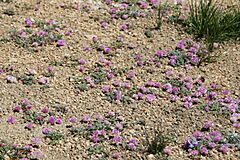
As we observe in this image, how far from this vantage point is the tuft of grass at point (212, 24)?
8.60 meters

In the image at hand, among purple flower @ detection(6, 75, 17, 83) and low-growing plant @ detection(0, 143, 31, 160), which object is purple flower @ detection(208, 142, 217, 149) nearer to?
low-growing plant @ detection(0, 143, 31, 160)

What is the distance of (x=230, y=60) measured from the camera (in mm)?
8422

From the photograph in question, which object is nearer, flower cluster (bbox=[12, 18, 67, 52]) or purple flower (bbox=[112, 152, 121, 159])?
purple flower (bbox=[112, 152, 121, 159])

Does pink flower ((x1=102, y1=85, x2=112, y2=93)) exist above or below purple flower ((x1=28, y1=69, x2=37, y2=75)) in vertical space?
below

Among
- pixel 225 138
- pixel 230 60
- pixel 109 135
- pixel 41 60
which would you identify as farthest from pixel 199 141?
pixel 41 60

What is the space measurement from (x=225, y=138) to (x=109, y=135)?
1.52m

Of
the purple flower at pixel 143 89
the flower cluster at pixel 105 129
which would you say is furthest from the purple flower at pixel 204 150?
the purple flower at pixel 143 89

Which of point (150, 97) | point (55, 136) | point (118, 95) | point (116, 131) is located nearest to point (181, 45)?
point (150, 97)

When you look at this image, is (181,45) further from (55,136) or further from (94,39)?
(55,136)

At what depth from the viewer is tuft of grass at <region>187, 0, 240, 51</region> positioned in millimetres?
8602

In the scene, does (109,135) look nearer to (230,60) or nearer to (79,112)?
(79,112)

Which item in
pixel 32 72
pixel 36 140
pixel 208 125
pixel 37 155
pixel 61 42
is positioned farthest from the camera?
pixel 61 42

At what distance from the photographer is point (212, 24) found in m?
8.62

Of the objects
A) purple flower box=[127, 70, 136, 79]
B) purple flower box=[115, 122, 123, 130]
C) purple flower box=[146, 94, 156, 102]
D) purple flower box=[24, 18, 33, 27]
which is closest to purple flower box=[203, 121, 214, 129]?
purple flower box=[146, 94, 156, 102]
